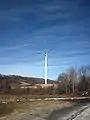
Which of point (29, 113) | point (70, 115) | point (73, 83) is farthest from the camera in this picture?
point (73, 83)

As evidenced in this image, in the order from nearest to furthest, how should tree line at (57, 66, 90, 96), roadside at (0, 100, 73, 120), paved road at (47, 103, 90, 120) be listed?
paved road at (47, 103, 90, 120)
roadside at (0, 100, 73, 120)
tree line at (57, 66, 90, 96)

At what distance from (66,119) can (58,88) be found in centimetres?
10075

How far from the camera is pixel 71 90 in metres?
129

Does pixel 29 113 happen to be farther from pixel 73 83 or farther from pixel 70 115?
pixel 73 83

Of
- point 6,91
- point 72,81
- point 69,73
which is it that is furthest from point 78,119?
point 69,73

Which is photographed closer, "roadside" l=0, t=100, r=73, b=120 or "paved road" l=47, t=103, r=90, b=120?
"paved road" l=47, t=103, r=90, b=120

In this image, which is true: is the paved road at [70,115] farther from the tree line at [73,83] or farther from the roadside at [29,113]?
the tree line at [73,83]

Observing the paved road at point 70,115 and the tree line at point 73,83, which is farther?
the tree line at point 73,83

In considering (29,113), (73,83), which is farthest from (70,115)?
(73,83)

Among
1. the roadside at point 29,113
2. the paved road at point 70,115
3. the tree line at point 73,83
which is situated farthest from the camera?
the tree line at point 73,83

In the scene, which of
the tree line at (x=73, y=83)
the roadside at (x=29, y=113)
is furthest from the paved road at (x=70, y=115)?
the tree line at (x=73, y=83)

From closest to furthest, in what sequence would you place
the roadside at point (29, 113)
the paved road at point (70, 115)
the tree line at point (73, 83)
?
the paved road at point (70, 115), the roadside at point (29, 113), the tree line at point (73, 83)

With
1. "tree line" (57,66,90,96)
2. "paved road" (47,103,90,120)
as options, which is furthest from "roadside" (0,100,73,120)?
"tree line" (57,66,90,96)

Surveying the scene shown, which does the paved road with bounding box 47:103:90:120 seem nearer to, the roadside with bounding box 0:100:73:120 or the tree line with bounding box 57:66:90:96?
the roadside with bounding box 0:100:73:120
